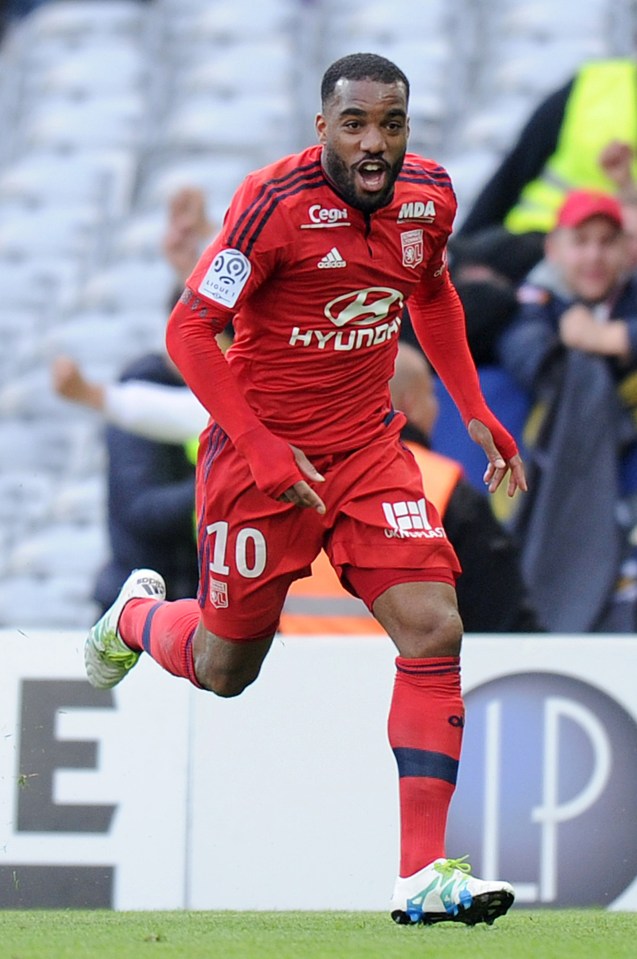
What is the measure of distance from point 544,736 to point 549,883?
1.40 ft

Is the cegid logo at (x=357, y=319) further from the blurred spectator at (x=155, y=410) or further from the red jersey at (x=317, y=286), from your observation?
the blurred spectator at (x=155, y=410)

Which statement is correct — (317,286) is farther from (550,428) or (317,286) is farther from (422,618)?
(550,428)

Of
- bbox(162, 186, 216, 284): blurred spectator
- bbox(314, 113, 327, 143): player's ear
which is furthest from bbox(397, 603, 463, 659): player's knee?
bbox(162, 186, 216, 284): blurred spectator

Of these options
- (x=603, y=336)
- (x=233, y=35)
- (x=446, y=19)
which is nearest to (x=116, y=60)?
(x=233, y=35)

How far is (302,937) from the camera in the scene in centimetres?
414

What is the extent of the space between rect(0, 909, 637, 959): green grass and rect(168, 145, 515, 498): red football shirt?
1.12 metres

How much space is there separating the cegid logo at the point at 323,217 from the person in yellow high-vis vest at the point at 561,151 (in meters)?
3.96

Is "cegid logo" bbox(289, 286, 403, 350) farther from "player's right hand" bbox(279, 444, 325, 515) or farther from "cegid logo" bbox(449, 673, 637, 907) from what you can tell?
"cegid logo" bbox(449, 673, 637, 907)

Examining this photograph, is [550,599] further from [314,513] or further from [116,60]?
[116,60]

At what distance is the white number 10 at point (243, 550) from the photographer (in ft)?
14.9

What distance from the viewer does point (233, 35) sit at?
42.3 ft

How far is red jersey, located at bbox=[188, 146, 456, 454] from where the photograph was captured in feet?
14.0

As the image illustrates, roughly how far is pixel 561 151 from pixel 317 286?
443cm

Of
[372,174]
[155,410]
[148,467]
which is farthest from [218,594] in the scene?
[148,467]
